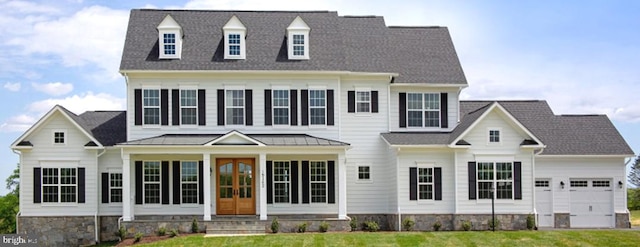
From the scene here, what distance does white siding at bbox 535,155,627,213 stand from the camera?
116 ft

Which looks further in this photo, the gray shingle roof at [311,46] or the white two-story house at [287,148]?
the gray shingle roof at [311,46]

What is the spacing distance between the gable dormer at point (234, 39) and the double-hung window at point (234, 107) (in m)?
1.57

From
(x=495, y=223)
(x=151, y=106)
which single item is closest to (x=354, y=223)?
(x=495, y=223)

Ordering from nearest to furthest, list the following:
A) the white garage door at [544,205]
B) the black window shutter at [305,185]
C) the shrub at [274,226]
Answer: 1. the shrub at [274,226]
2. the black window shutter at [305,185]
3. the white garage door at [544,205]

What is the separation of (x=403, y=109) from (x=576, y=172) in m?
7.94

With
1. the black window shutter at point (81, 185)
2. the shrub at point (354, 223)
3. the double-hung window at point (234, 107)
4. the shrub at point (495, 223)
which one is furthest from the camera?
the double-hung window at point (234, 107)

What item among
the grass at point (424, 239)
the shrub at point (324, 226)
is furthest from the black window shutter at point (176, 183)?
the shrub at point (324, 226)

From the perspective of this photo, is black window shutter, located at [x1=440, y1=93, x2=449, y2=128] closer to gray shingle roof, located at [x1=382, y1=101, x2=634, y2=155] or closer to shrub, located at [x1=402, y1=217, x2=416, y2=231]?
gray shingle roof, located at [x1=382, y1=101, x2=634, y2=155]

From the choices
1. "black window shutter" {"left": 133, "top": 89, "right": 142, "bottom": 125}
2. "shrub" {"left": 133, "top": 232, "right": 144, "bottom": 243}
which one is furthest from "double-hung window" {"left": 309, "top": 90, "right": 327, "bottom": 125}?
"shrub" {"left": 133, "top": 232, "right": 144, "bottom": 243}

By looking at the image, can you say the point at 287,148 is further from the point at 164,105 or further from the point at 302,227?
the point at 164,105

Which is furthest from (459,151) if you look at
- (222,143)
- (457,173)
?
(222,143)

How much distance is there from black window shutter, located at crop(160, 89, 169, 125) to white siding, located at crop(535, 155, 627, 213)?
51.3ft

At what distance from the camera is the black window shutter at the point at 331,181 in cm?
3406

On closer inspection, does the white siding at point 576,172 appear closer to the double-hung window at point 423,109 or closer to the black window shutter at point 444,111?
the black window shutter at point 444,111
